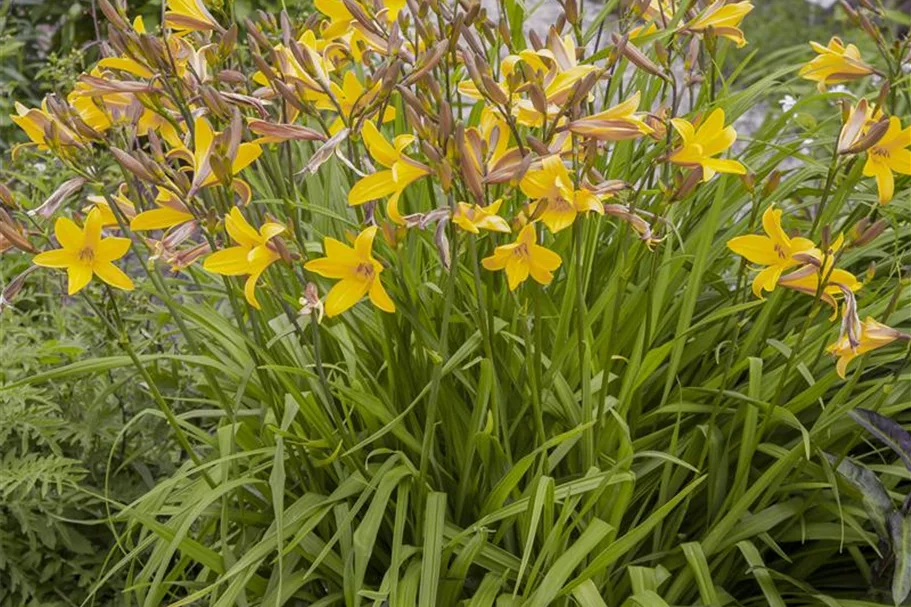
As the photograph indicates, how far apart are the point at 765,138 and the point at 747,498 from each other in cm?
102

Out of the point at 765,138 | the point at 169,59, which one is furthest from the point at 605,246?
the point at 169,59

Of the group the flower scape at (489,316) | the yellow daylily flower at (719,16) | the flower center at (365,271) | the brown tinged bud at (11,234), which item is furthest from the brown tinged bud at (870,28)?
the brown tinged bud at (11,234)

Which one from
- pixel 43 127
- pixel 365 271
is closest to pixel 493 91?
pixel 365 271

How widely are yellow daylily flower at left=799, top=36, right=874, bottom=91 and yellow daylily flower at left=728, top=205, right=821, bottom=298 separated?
43cm

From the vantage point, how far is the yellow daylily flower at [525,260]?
1584 millimetres

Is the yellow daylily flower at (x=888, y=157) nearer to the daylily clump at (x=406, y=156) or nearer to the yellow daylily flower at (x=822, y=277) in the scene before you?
the daylily clump at (x=406, y=156)

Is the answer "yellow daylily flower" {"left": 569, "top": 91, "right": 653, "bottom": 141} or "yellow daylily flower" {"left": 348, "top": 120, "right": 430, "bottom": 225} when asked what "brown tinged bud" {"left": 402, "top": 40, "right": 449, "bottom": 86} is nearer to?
"yellow daylily flower" {"left": 348, "top": 120, "right": 430, "bottom": 225}

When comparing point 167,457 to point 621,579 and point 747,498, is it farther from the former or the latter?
point 747,498

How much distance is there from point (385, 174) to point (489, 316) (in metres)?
0.36

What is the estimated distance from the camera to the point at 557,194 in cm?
159

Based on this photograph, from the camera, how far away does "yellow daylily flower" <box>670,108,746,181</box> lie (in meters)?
1.69

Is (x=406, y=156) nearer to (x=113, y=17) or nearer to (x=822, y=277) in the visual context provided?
(x=113, y=17)

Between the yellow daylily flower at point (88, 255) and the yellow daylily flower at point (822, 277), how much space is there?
0.98 meters

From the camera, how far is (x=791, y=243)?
5.72ft
